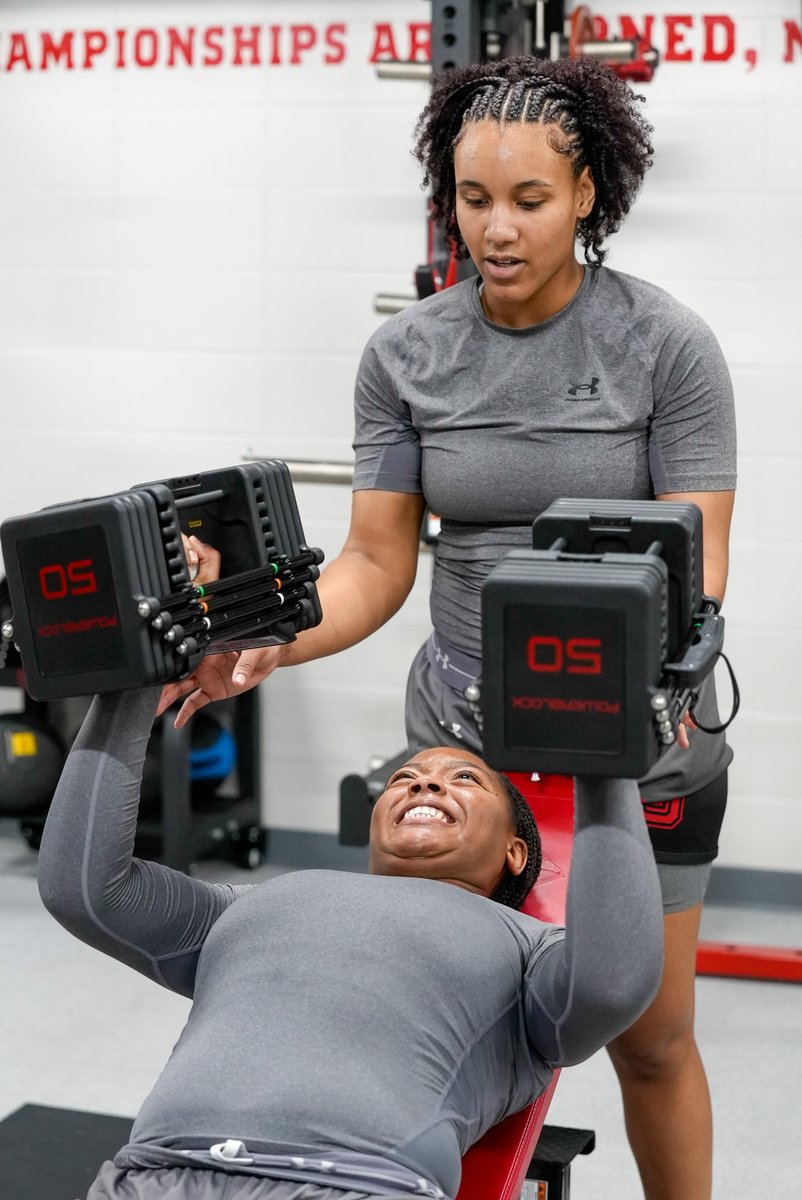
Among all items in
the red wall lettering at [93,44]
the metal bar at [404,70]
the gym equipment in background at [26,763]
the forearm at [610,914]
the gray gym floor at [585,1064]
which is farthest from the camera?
the red wall lettering at [93,44]

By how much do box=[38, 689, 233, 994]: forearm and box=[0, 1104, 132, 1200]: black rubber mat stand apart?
623 millimetres

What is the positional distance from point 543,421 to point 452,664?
356 millimetres

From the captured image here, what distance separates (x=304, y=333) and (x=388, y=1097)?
9.21 ft

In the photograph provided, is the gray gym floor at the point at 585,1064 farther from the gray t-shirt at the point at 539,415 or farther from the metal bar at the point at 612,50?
the metal bar at the point at 612,50

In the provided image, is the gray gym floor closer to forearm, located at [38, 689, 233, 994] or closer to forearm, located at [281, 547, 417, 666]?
forearm, located at [281, 547, 417, 666]

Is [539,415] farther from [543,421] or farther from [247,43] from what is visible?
[247,43]

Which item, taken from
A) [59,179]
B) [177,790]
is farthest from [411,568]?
[59,179]

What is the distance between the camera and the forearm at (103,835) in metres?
1.64

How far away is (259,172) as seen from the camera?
4027 millimetres

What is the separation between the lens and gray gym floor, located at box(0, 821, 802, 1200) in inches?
108

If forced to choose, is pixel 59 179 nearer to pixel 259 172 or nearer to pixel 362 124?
pixel 259 172

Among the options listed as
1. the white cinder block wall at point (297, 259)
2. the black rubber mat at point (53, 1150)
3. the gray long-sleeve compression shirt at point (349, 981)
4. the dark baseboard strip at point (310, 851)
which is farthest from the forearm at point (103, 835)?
the dark baseboard strip at point (310, 851)

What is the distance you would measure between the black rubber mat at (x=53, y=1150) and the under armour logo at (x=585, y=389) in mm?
1294

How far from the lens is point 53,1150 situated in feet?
7.49
